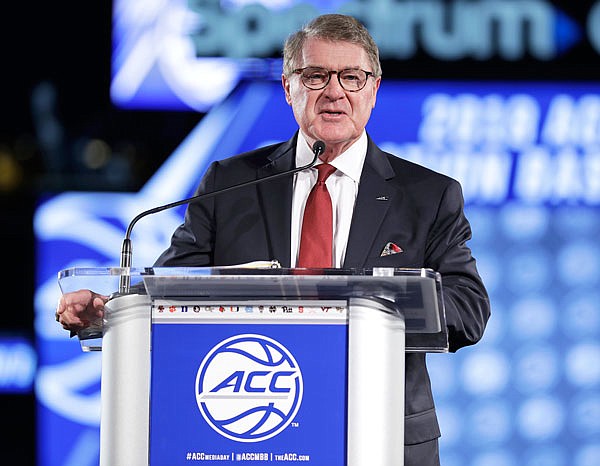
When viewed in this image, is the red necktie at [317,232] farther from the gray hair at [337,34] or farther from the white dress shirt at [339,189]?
the gray hair at [337,34]

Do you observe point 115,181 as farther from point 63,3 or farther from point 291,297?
point 291,297

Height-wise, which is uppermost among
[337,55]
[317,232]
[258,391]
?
[337,55]

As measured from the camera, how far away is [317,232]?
92.0 inches

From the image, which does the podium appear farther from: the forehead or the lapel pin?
the forehead

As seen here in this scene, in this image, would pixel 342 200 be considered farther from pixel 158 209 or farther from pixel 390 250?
pixel 158 209

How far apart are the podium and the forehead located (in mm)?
800

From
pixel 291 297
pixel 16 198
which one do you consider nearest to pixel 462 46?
pixel 16 198

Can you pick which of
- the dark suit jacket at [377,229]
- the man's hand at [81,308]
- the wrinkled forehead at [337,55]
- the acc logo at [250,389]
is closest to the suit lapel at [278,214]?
the dark suit jacket at [377,229]

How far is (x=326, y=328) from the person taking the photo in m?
1.70

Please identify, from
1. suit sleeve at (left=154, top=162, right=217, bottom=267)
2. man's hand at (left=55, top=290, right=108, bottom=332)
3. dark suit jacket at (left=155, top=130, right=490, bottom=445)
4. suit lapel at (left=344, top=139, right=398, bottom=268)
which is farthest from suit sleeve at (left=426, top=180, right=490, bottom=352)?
man's hand at (left=55, top=290, right=108, bottom=332)

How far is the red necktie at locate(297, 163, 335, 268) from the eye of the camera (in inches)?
91.1

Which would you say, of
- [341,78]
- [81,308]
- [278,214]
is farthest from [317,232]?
[81,308]

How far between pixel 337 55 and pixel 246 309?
869mm

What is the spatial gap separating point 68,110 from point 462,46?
177 cm
